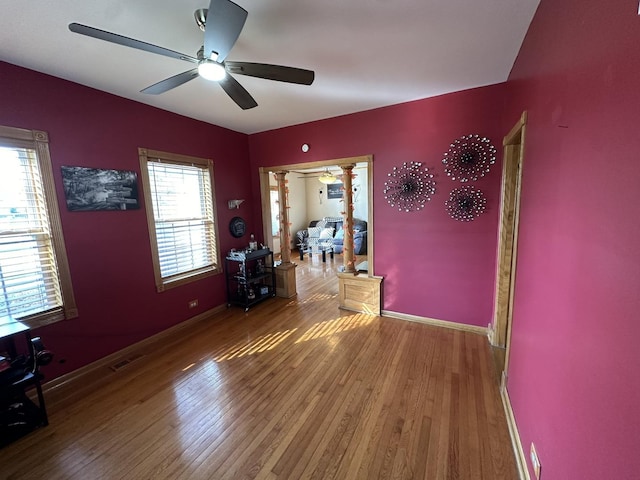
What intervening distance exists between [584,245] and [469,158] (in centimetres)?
211

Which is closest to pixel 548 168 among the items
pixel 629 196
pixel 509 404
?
pixel 629 196

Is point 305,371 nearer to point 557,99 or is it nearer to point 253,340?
point 253,340

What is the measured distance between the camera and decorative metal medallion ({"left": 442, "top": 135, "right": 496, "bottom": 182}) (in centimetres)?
267

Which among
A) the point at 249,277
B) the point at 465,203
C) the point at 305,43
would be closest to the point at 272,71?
the point at 305,43

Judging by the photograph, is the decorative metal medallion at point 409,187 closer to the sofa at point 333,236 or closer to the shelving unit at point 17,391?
the shelving unit at point 17,391

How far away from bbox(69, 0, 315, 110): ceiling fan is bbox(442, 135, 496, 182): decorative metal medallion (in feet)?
6.22

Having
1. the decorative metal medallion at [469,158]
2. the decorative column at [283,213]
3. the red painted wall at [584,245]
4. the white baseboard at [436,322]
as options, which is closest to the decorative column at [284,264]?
the decorative column at [283,213]

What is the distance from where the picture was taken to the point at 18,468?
1583mm

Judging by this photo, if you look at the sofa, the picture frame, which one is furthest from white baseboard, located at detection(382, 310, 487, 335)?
the picture frame

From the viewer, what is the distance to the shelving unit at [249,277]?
3.79 m

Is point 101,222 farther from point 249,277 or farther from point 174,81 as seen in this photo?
point 249,277

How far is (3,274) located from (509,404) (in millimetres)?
3864

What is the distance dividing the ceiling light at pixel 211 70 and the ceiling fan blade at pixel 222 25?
2.1 inches

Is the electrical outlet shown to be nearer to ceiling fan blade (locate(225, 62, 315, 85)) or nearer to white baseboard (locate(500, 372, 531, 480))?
white baseboard (locate(500, 372, 531, 480))
